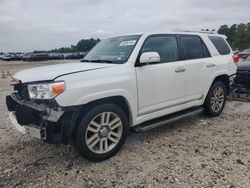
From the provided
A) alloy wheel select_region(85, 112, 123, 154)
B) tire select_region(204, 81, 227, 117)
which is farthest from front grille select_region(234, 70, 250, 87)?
alloy wheel select_region(85, 112, 123, 154)

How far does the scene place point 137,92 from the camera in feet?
13.2

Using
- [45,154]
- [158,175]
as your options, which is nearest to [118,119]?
[158,175]

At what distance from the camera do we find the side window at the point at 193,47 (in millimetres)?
4986

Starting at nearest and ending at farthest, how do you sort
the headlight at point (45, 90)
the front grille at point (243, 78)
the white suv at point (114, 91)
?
the headlight at point (45, 90) → the white suv at point (114, 91) → the front grille at point (243, 78)

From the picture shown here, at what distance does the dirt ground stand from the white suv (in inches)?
13.0

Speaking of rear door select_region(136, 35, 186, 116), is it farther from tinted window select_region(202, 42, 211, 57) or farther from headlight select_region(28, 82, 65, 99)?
headlight select_region(28, 82, 65, 99)

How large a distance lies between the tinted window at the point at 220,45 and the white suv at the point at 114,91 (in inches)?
13.0

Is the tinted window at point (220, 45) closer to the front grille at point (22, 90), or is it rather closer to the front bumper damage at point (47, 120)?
the front bumper damage at point (47, 120)

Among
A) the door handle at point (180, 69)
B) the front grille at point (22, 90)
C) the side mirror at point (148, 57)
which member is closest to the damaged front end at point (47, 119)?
the front grille at point (22, 90)

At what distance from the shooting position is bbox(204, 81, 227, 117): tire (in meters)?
5.57

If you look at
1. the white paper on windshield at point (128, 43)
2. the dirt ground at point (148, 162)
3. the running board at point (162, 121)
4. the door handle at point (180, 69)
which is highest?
the white paper on windshield at point (128, 43)

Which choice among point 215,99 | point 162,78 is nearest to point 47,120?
point 162,78

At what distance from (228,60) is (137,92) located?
2881mm

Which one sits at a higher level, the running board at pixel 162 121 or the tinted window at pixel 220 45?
the tinted window at pixel 220 45
